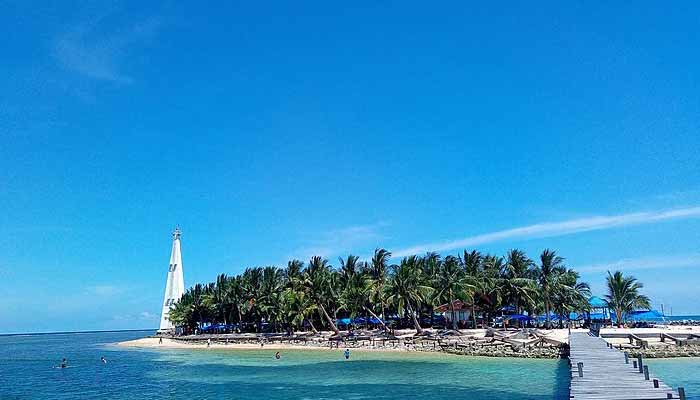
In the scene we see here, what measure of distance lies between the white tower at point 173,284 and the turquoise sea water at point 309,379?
151 ft

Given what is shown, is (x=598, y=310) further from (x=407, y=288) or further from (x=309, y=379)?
(x=309, y=379)

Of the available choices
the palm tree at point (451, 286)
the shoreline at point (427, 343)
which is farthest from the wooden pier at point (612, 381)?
the palm tree at point (451, 286)

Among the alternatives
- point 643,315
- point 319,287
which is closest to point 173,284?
point 319,287

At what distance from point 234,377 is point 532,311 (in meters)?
39.4

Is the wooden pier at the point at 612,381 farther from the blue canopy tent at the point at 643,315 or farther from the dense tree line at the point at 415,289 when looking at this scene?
the blue canopy tent at the point at 643,315

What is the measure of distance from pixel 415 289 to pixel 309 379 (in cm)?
2602

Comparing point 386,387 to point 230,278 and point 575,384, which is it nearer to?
point 575,384

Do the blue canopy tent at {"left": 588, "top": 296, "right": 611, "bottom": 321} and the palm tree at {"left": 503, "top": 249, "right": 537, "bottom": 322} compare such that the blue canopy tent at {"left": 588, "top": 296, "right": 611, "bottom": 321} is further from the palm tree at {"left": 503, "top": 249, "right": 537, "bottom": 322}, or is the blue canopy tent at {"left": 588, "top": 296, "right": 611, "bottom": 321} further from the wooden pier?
the wooden pier

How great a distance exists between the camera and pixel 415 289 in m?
58.3

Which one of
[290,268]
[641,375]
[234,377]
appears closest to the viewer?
[641,375]

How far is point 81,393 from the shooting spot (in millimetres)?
34406

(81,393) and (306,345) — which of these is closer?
(81,393)

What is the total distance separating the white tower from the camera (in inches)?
3841

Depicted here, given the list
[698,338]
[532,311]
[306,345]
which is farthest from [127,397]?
[532,311]
